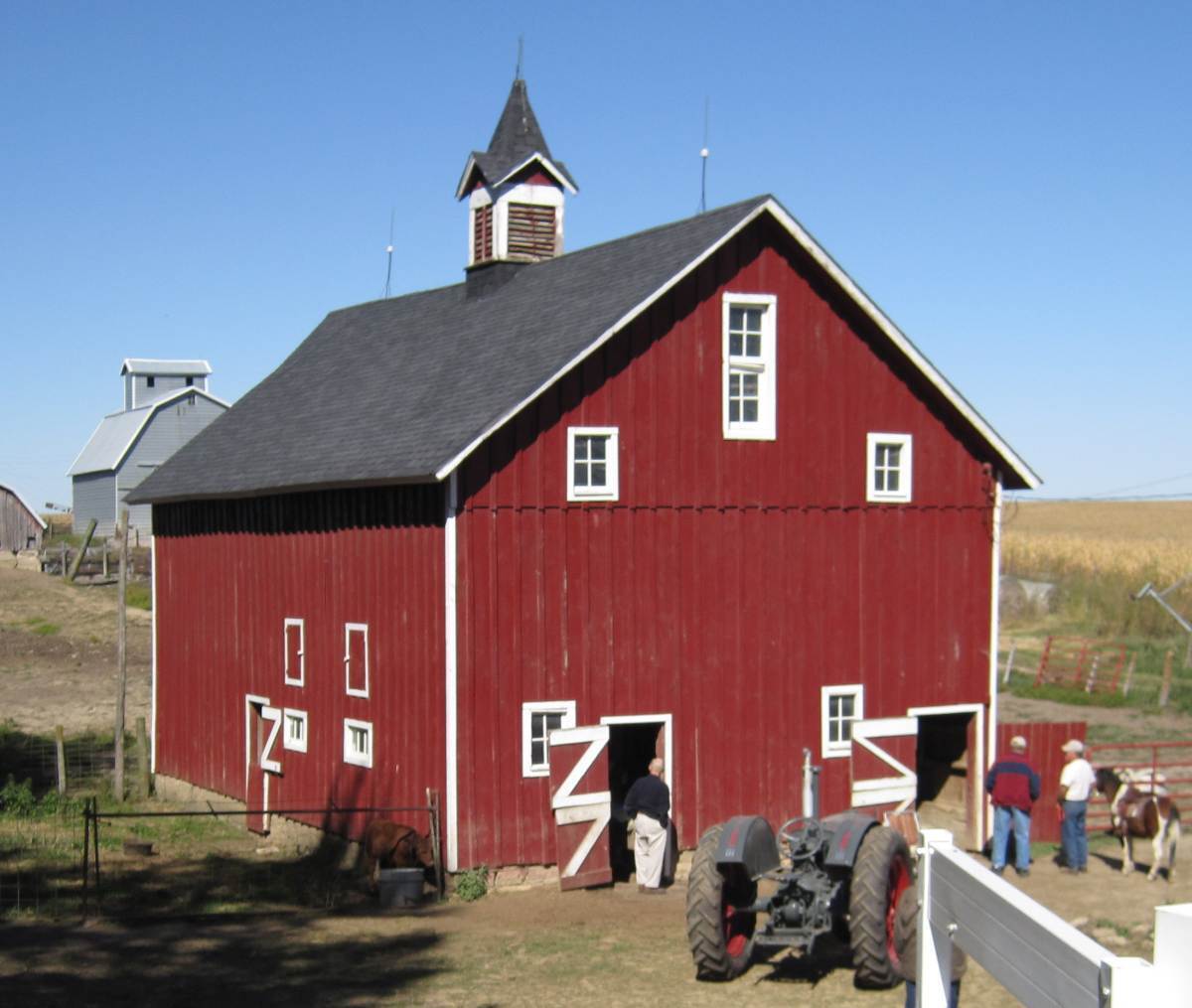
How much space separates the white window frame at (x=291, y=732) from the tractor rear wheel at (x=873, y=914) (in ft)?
34.8

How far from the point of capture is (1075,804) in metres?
18.7

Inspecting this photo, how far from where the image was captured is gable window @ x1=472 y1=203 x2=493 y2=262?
2495cm

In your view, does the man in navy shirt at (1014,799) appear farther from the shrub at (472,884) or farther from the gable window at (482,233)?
the gable window at (482,233)

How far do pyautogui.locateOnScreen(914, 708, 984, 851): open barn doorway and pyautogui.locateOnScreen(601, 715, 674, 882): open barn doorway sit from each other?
12.7ft

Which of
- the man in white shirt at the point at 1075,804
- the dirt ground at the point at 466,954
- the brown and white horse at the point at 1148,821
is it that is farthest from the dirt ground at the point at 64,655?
the brown and white horse at the point at 1148,821

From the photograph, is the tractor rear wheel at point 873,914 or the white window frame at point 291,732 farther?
the white window frame at point 291,732

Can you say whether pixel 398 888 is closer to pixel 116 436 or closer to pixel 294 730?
pixel 294 730

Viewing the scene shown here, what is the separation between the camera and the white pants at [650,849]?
1812 centimetres

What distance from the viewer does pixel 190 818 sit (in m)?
24.0

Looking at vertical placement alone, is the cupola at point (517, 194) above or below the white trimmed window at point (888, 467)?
above

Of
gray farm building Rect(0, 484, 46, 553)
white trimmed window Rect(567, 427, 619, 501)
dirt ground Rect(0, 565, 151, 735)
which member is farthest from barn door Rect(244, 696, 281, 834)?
gray farm building Rect(0, 484, 46, 553)

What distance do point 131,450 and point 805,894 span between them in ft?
178

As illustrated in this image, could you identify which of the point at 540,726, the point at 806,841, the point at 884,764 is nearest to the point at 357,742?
the point at 540,726

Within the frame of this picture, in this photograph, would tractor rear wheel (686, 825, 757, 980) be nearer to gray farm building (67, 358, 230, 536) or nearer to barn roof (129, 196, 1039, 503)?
barn roof (129, 196, 1039, 503)
